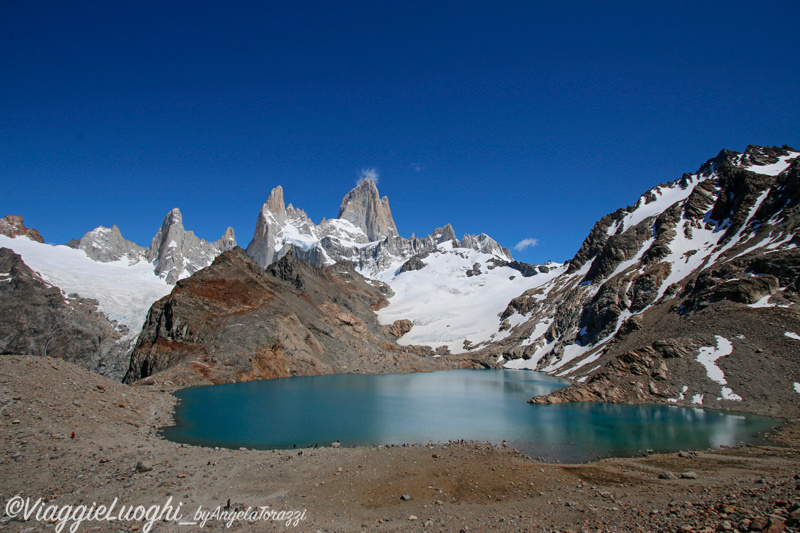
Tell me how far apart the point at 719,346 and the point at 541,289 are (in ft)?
313

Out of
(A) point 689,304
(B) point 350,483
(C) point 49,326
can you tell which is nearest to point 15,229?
(C) point 49,326

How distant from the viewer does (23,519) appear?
1144 centimetres

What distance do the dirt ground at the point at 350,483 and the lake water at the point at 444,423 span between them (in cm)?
348

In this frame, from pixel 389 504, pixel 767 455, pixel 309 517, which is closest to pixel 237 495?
pixel 309 517

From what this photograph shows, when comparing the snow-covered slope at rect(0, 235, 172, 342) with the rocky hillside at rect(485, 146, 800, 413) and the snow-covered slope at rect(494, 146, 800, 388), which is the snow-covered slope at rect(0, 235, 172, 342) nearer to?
the rocky hillside at rect(485, 146, 800, 413)

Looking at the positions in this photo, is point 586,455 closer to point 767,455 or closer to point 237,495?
point 767,455

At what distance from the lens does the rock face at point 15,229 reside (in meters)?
155

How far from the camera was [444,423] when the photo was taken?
34625mm

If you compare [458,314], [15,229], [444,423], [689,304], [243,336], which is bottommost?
[444,423]

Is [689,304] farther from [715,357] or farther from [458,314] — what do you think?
[458,314]

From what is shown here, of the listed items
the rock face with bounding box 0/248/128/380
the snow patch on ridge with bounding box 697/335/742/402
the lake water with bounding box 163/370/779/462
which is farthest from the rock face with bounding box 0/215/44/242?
the snow patch on ridge with bounding box 697/335/742/402

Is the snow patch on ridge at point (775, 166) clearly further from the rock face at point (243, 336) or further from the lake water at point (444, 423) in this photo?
the rock face at point (243, 336)

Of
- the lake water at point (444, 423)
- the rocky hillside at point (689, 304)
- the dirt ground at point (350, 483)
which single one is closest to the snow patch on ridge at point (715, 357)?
the rocky hillside at point (689, 304)

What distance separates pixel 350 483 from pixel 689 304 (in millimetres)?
59845
